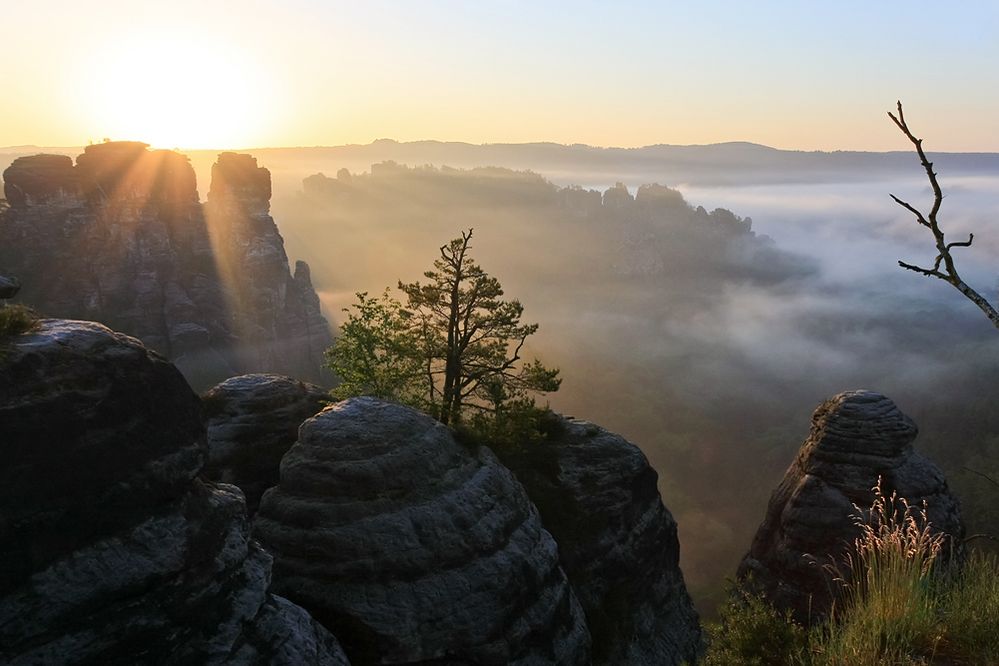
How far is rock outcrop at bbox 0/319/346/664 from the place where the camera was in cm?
1134

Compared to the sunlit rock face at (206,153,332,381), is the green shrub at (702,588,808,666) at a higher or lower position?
higher

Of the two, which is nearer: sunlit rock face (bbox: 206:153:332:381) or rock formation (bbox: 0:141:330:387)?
rock formation (bbox: 0:141:330:387)

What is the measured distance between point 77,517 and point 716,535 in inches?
5830

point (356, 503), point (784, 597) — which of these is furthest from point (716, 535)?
point (356, 503)

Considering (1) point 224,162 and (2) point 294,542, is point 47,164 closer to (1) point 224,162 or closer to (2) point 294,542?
(1) point 224,162

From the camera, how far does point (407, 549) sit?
19.5 m

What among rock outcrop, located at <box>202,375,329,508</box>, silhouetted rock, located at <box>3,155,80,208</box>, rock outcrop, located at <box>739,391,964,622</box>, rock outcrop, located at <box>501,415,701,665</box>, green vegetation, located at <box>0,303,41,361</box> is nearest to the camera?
green vegetation, located at <box>0,303,41,361</box>

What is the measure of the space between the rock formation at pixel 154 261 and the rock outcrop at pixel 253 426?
95945 millimetres

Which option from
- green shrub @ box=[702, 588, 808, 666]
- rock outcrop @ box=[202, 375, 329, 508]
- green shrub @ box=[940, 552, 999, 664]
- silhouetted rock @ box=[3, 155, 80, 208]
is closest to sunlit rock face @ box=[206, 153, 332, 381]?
silhouetted rock @ box=[3, 155, 80, 208]

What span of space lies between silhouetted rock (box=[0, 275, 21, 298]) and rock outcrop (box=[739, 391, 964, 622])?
124ft

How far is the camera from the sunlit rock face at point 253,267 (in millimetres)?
140875

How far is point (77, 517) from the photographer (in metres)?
12.0

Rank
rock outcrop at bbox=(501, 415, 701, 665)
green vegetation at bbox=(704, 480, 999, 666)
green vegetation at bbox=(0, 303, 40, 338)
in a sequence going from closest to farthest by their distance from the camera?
green vegetation at bbox=(704, 480, 999, 666) → green vegetation at bbox=(0, 303, 40, 338) → rock outcrop at bbox=(501, 415, 701, 665)

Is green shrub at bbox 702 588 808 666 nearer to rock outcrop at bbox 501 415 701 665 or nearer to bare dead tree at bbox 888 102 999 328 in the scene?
bare dead tree at bbox 888 102 999 328
